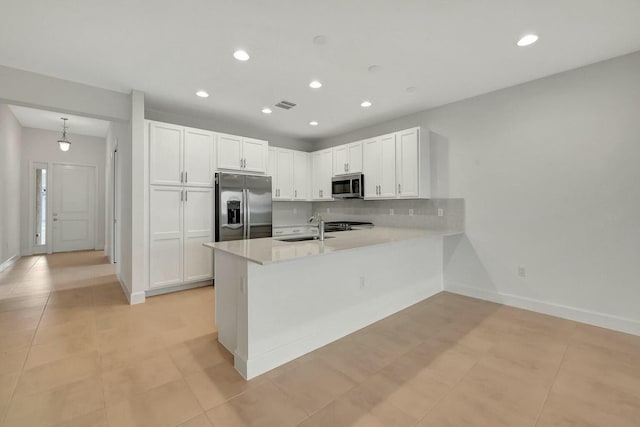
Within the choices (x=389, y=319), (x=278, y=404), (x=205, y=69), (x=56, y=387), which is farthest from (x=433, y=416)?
(x=205, y=69)

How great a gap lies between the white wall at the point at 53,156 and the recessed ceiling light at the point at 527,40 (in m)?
9.22

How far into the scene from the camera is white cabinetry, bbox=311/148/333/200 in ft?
17.7

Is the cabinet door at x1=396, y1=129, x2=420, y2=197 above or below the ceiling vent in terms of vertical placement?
below

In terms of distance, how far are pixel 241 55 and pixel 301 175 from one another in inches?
122

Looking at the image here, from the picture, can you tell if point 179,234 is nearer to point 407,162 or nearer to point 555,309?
point 407,162

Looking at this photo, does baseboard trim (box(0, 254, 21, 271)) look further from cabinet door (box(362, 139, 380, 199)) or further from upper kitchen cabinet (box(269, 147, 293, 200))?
cabinet door (box(362, 139, 380, 199))

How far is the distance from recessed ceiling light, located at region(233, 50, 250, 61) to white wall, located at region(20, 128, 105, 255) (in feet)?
23.0

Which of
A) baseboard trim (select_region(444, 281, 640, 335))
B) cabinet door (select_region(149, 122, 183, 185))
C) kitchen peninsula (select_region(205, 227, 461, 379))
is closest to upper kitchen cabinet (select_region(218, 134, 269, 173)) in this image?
cabinet door (select_region(149, 122, 183, 185))

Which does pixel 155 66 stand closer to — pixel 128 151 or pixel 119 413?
pixel 128 151

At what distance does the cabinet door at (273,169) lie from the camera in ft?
17.3

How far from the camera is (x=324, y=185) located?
5539mm

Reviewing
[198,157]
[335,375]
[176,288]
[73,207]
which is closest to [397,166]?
[198,157]

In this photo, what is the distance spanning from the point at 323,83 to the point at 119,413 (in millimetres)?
3438

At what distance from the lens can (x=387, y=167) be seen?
438 cm
